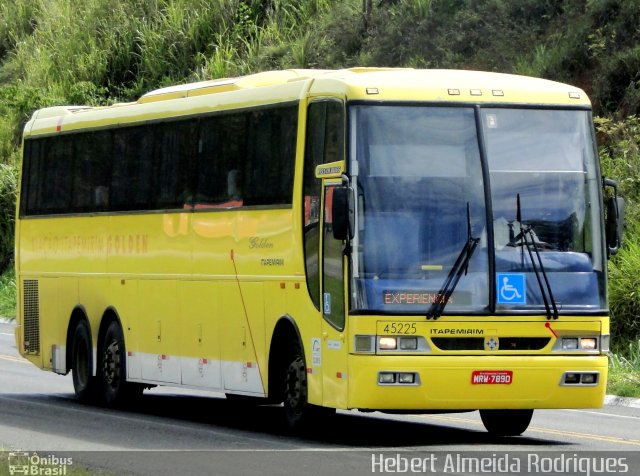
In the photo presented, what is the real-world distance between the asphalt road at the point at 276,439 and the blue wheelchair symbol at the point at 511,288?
1.35m

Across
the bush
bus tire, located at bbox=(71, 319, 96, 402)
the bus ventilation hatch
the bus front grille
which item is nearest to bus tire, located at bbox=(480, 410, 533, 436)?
the bus front grille

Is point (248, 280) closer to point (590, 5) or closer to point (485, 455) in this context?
point (485, 455)

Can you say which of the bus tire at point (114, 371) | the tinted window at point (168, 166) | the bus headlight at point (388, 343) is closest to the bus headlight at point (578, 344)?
the bus headlight at point (388, 343)

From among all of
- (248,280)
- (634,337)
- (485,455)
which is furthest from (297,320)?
(634,337)

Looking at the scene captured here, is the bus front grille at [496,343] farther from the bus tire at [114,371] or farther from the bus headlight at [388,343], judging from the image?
the bus tire at [114,371]

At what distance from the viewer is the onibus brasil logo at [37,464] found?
12.5m

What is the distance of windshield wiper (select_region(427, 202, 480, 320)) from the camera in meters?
15.1

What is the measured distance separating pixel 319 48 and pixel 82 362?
73.7ft

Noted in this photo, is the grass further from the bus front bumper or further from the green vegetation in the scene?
the bus front bumper

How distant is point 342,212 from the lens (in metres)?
14.9

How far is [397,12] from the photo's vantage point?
40250 millimetres

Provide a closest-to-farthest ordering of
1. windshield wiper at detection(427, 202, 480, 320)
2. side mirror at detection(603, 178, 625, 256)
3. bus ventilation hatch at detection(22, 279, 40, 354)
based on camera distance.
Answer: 1. windshield wiper at detection(427, 202, 480, 320)
2. side mirror at detection(603, 178, 625, 256)
3. bus ventilation hatch at detection(22, 279, 40, 354)

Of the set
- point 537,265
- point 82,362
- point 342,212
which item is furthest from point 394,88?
point 82,362

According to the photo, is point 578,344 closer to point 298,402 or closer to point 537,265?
point 537,265
